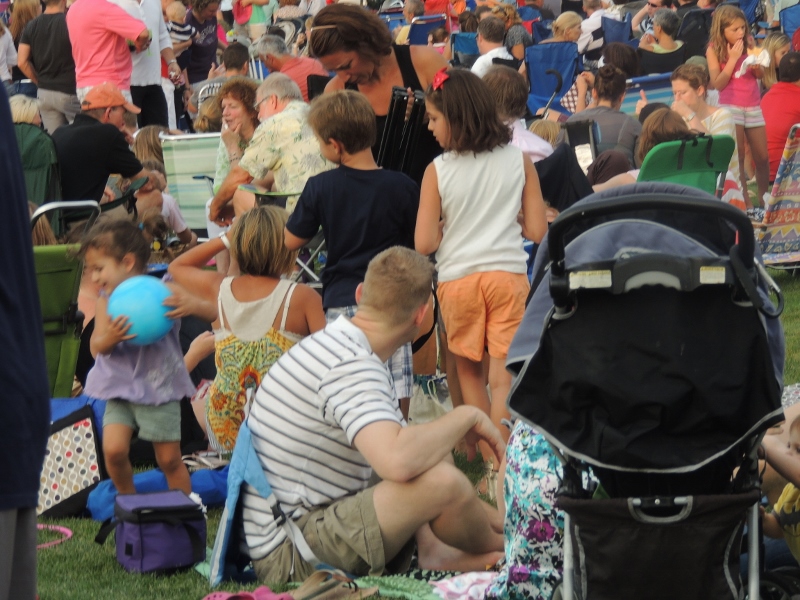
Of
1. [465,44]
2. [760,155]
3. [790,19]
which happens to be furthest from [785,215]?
[790,19]

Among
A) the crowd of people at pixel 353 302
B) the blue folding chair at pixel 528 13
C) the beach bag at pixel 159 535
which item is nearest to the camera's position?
the crowd of people at pixel 353 302

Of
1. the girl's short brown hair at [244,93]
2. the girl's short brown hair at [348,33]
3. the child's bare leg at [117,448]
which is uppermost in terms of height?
the girl's short brown hair at [348,33]

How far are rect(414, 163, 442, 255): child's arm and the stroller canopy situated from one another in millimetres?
2260

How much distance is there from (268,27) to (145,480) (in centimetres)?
1296

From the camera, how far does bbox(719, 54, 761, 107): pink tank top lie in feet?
38.2

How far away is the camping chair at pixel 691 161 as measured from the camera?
24.3 feet

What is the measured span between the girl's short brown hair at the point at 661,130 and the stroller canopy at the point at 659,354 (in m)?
4.72

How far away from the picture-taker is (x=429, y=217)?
5.39 metres

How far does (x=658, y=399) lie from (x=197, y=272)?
334 centimetres

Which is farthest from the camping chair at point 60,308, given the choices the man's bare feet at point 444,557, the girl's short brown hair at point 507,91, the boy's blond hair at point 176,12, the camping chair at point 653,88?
the boy's blond hair at point 176,12

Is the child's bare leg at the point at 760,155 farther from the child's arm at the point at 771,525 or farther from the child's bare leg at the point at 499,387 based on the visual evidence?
the child's arm at the point at 771,525

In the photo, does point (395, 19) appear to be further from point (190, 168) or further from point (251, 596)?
point (251, 596)

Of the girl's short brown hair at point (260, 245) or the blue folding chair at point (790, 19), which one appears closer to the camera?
the girl's short brown hair at point (260, 245)

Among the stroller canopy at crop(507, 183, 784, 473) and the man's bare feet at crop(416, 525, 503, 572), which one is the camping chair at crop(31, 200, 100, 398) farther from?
the stroller canopy at crop(507, 183, 784, 473)
